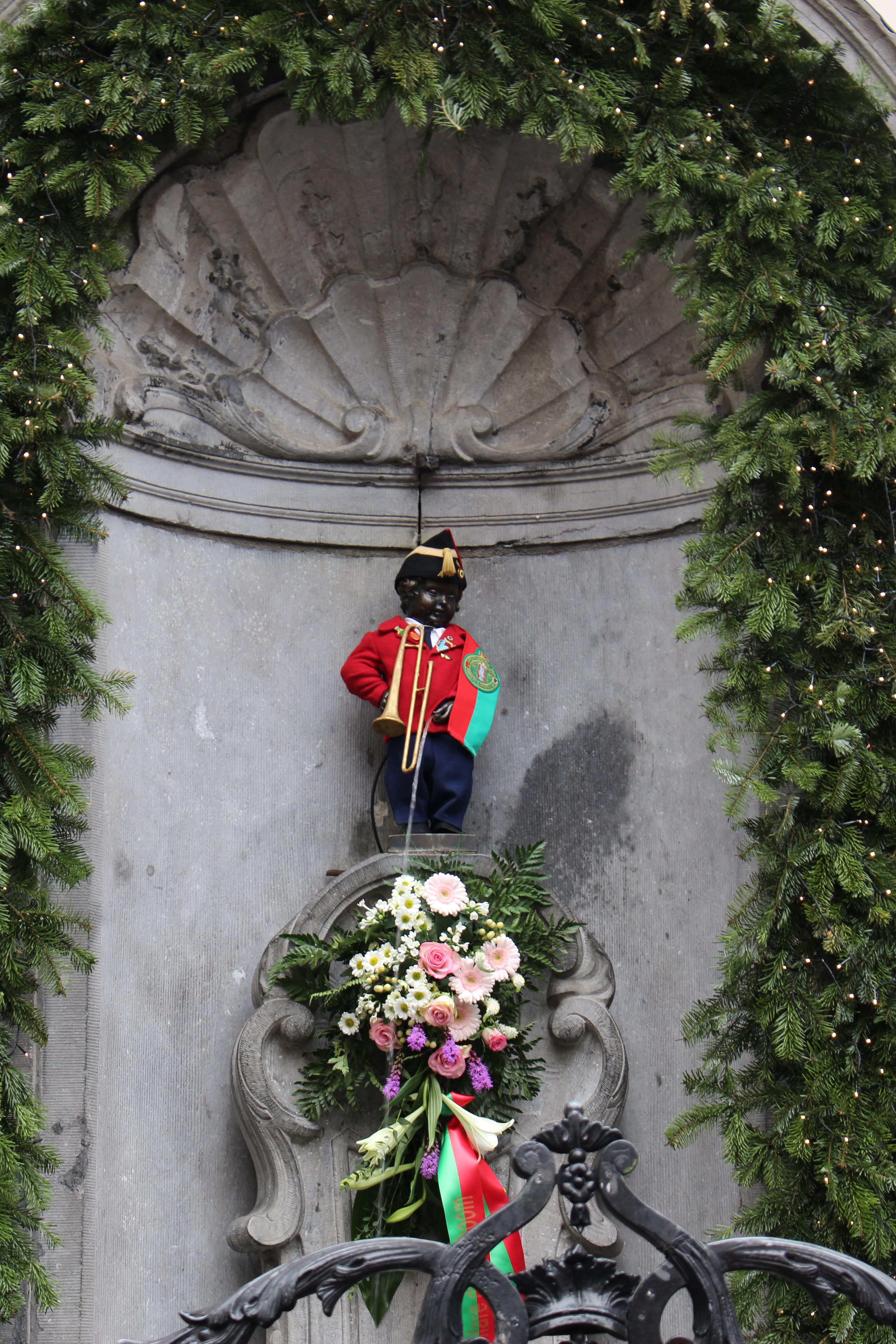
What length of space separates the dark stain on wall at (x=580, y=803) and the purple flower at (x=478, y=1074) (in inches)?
26.8

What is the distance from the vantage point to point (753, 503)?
3217 mm

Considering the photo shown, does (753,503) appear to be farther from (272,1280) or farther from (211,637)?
(272,1280)

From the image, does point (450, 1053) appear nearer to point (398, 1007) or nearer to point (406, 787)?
point (398, 1007)

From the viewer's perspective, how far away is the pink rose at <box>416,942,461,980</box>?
3.12m

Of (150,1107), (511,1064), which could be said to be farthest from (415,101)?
(150,1107)

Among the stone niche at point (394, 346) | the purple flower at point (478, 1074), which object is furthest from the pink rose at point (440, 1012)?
the stone niche at point (394, 346)

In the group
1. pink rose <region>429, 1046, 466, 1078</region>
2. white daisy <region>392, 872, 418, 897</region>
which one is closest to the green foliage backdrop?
pink rose <region>429, 1046, 466, 1078</region>

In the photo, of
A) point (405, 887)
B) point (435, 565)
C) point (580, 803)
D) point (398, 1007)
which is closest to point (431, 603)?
point (435, 565)

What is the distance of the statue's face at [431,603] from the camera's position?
3678 millimetres

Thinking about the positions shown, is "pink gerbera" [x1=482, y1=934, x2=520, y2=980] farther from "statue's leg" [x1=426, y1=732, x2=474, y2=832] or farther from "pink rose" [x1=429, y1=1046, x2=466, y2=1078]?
"statue's leg" [x1=426, y1=732, x2=474, y2=832]

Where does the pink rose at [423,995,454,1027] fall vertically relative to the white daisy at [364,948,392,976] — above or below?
below

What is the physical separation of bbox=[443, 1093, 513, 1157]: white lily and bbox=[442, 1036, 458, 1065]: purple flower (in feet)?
0.25

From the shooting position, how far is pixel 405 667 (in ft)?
11.8

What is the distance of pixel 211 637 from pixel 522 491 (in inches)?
40.1
